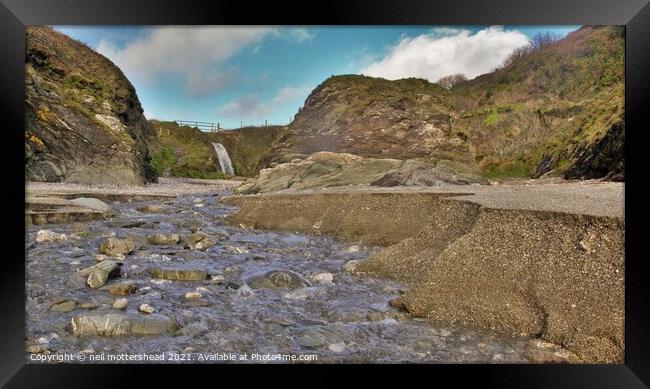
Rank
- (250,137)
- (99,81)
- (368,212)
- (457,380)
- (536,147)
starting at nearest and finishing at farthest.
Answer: (457,380), (368,212), (250,137), (536,147), (99,81)

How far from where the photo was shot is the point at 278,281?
401 cm

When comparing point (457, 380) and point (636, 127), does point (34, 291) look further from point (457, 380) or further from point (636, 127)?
point (636, 127)

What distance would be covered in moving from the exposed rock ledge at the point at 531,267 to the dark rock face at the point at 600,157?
1.87 ft

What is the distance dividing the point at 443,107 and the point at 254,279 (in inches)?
323

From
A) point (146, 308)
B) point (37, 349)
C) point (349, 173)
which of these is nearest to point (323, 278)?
point (146, 308)

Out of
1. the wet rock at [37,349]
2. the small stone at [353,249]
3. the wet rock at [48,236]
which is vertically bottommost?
the wet rock at [37,349]

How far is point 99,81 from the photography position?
1154 cm

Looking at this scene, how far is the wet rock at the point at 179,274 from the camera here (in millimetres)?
4055

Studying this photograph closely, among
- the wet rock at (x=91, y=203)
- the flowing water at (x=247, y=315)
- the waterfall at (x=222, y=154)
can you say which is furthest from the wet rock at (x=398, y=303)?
the waterfall at (x=222, y=154)

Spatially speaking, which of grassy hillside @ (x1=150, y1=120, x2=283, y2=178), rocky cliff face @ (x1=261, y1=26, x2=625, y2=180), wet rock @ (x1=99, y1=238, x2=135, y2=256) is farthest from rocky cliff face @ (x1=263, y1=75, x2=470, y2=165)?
wet rock @ (x1=99, y1=238, x2=135, y2=256)

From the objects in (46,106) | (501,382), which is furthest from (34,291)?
(46,106)

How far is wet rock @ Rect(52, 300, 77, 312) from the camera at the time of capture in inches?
127
